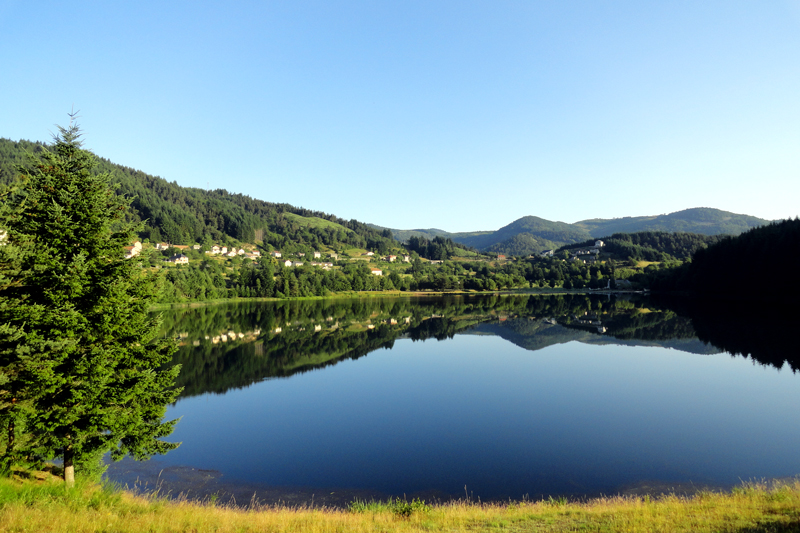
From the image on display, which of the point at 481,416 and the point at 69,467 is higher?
the point at 69,467

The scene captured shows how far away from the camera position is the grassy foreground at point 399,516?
881 centimetres

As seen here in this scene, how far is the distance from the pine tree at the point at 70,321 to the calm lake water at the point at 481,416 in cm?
509

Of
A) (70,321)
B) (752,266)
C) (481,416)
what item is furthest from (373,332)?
(752,266)

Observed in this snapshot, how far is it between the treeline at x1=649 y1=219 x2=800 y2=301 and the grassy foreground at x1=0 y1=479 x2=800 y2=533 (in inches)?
3045

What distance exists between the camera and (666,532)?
882 centimetres

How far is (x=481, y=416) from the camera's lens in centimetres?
2341

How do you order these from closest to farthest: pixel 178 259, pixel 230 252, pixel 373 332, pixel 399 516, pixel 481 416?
pixel 399 516 → pixel 481 416 → pixel 373 332 → pixel 178 259 → pixel 230 252

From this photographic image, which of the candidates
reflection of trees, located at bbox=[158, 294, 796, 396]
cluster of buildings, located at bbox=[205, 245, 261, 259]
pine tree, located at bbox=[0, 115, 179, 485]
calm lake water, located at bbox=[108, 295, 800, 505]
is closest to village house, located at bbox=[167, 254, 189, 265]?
cluster of buildings, located at bbox=[205, 245, 261, 259]

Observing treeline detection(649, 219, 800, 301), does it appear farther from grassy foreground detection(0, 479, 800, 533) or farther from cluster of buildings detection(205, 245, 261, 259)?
cluster of buildings detection(205, 245, 261, 259)

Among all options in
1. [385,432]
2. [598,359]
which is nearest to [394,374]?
[385,432]

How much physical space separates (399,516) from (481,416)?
42.9 ft

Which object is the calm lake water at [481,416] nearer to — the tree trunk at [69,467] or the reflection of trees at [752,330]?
Answer: the reflection of trees at [752,330]

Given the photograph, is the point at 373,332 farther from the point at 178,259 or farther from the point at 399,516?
the point at 178,259

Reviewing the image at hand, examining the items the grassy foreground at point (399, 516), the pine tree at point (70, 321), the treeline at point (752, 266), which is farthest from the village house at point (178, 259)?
the treeline at point (752, 266)
